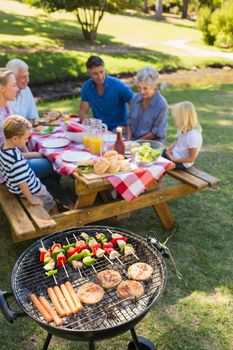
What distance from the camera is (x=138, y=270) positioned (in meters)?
2.23

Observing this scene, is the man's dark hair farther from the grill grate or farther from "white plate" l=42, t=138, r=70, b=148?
the grill grate

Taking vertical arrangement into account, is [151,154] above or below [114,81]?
below

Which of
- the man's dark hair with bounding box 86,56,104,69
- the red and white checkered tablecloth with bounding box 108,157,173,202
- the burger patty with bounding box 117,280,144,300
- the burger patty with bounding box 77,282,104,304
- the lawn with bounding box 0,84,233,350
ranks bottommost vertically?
the lawn with bounding box 0,84,233,350

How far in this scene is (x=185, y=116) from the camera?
3652mm

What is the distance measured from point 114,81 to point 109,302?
3.24 meters

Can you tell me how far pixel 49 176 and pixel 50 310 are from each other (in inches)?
97.5

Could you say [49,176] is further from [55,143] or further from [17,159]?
[17,159]

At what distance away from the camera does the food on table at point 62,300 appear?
6.42 feet

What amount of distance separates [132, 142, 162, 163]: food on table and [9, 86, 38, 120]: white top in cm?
195

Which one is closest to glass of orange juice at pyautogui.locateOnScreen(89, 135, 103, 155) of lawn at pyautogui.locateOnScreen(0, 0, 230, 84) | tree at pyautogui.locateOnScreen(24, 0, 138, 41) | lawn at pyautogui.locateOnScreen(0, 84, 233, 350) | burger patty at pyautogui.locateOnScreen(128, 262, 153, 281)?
lawn at pyautogui.locateOnScreen(0, 84, 233, 350)

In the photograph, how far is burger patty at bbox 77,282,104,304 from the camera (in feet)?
6.68

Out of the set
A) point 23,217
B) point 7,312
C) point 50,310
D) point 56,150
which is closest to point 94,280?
point 50,310

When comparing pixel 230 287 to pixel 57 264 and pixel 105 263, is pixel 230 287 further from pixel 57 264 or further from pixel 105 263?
pixel 57 264

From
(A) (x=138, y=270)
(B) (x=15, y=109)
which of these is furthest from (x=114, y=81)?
(A) (x=138, y=270)
